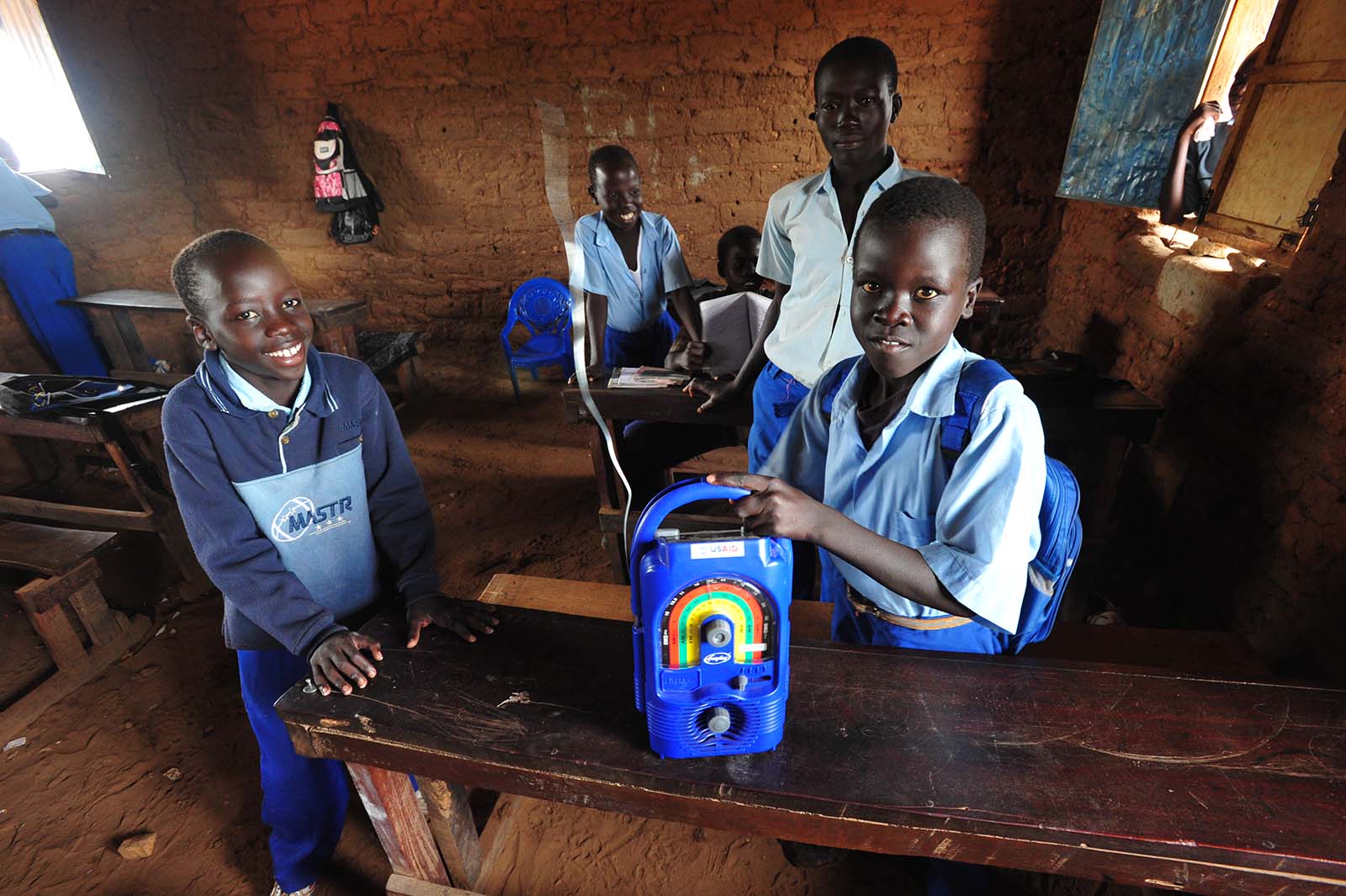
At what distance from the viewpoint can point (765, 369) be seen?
7.01 feet

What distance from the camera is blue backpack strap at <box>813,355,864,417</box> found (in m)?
1.24

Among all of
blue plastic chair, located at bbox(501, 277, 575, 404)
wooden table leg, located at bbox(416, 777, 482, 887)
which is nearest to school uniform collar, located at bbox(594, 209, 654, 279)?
blue plastic chair, located at bbox(501, 277, 575, 404)

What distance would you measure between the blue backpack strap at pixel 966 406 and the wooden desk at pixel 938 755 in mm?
400

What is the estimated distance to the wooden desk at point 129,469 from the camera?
287cm

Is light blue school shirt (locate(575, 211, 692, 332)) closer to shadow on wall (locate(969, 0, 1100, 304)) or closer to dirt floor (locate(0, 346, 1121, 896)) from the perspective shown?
dirt floor (locate(0, 346, 1121, 896))

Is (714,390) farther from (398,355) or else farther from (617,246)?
(398,355)

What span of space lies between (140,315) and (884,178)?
257 inches

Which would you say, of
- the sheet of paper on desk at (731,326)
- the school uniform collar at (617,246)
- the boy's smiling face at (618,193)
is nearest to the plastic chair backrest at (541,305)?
the school uniform collar at (617,246)

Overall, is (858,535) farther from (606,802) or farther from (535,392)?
(535,392)

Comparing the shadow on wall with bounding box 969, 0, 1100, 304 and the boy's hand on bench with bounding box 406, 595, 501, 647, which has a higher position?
the shadow on wall with bounding box 969, 0, 1100, 304

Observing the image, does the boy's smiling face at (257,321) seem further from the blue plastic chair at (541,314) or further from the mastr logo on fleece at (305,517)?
the blue plastic chair at (541,314)

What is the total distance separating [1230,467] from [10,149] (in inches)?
301

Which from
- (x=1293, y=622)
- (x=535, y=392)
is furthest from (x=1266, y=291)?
(x=535, y=392)

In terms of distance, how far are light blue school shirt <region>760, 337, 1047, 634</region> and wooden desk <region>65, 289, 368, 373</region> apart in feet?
13.8
